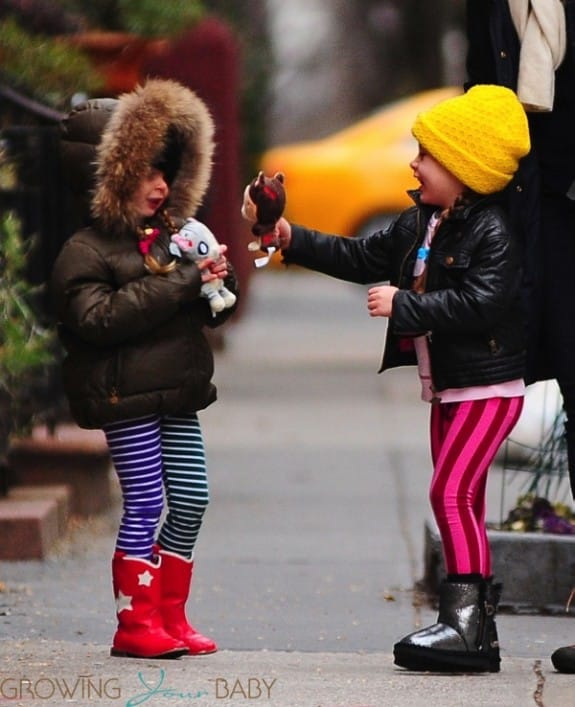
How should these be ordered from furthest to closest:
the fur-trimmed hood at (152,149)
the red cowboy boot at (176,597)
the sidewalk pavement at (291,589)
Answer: the red cowboy boot at (176,597), the fur-trimmed hood at (152,149), the sidewalk pavement at (291,589)

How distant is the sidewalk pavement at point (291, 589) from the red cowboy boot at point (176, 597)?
6 cm

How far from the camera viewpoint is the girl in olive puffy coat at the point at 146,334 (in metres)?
4.67

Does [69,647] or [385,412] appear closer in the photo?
[69,647]

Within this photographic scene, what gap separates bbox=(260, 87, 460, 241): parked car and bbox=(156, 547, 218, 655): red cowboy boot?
506 inches

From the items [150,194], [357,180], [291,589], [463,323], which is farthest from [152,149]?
[357,180]

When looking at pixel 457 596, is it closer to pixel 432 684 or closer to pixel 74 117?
pixel 432 684

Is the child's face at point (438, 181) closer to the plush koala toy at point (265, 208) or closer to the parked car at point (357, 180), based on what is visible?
the plush koala toy at point (265, 208)

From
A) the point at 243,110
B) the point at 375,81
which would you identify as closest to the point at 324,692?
the point at 243,110

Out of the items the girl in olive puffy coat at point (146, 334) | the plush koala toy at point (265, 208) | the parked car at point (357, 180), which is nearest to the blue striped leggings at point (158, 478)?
the girl in olive puffy coat at point (146, 334)

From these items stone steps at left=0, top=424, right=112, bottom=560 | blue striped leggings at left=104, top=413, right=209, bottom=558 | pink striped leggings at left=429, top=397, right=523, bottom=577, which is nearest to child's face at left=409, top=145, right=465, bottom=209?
pink striped leggings at left=429, top=397, right=523, bottom=577

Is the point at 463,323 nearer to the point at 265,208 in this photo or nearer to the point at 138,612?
the point at 265,208

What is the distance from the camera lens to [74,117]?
4988 millimetres

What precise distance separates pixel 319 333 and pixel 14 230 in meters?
9.18

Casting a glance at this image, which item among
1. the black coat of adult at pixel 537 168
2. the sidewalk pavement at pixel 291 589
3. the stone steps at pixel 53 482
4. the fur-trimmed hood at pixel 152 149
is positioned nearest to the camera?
the sidewalk pavement at pixel 291 589
